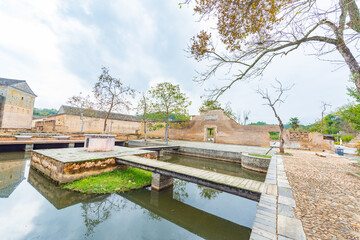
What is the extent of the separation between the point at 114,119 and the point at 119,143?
10.9 meters

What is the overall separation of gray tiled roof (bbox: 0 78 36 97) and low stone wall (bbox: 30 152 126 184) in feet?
78.4

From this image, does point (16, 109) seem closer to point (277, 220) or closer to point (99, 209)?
point (99, 209)

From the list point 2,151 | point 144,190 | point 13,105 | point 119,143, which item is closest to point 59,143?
point 2,151

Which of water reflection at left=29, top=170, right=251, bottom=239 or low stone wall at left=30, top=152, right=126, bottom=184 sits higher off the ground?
low stone wall at left=30, top=152, right=126, bottom=184

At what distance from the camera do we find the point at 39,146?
36.3 feet

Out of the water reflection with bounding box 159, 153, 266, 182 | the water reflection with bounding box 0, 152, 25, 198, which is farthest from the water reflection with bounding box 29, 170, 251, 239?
the water reflection with bounding box 159, 153, 266, 182

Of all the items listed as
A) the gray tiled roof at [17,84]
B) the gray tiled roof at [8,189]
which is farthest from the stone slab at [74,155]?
the gray tiled roof at [17,84]

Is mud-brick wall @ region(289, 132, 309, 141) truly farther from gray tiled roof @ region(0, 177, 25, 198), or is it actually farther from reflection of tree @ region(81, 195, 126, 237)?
gray tiled roof @ region(0, 177, 25, 198)

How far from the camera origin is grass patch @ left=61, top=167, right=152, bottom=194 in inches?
180

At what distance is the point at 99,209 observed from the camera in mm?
3688

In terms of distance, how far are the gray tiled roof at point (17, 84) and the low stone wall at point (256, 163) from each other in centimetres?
3146

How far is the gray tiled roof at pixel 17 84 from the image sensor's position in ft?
66.8

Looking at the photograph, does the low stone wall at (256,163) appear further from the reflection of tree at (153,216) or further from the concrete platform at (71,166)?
the concrete platform at (71,166)

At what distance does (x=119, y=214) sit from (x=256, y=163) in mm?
7377
